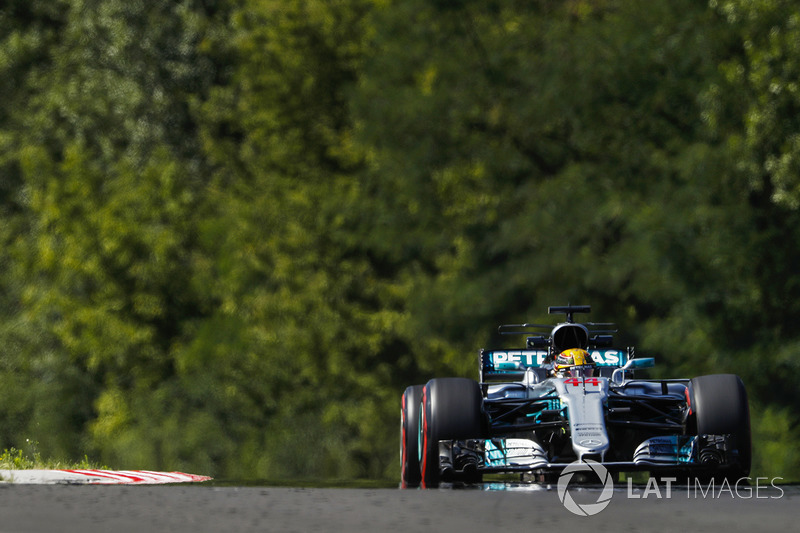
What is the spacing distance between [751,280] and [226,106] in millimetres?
18023

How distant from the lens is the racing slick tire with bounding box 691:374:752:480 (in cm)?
1260

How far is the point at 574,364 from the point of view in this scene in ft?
44.7

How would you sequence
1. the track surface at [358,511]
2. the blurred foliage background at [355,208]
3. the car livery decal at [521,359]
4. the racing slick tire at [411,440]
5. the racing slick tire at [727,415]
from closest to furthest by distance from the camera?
the track surface at [358,511]
the racing slick tire at [727,415]
the racing slick tire at [411,440]
the car livery decal at [521,359]
the blurred foliage background at [355,208]

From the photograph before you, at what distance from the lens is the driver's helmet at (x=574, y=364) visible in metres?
13.5

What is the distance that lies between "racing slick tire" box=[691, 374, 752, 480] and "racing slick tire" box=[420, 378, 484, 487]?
178cm

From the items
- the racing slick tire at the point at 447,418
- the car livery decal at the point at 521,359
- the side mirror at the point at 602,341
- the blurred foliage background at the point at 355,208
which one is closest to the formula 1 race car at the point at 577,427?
the racing slick tire at the point at 447,418

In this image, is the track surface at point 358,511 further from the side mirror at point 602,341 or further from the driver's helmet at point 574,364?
the side mirror at point 602,341

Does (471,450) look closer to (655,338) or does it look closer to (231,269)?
(655,338)

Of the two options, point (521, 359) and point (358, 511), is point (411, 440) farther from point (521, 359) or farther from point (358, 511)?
point (358, 511)

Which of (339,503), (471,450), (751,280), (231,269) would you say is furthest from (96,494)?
(231,269)

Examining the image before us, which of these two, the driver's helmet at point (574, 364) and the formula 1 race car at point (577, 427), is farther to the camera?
the driver's helmet at point (574, 364)

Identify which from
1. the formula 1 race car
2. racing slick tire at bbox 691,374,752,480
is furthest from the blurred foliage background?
racing slick tire at bbox 691,374,752,480

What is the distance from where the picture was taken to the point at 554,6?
121 feet

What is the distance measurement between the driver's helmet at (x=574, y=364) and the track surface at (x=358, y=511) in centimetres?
282
